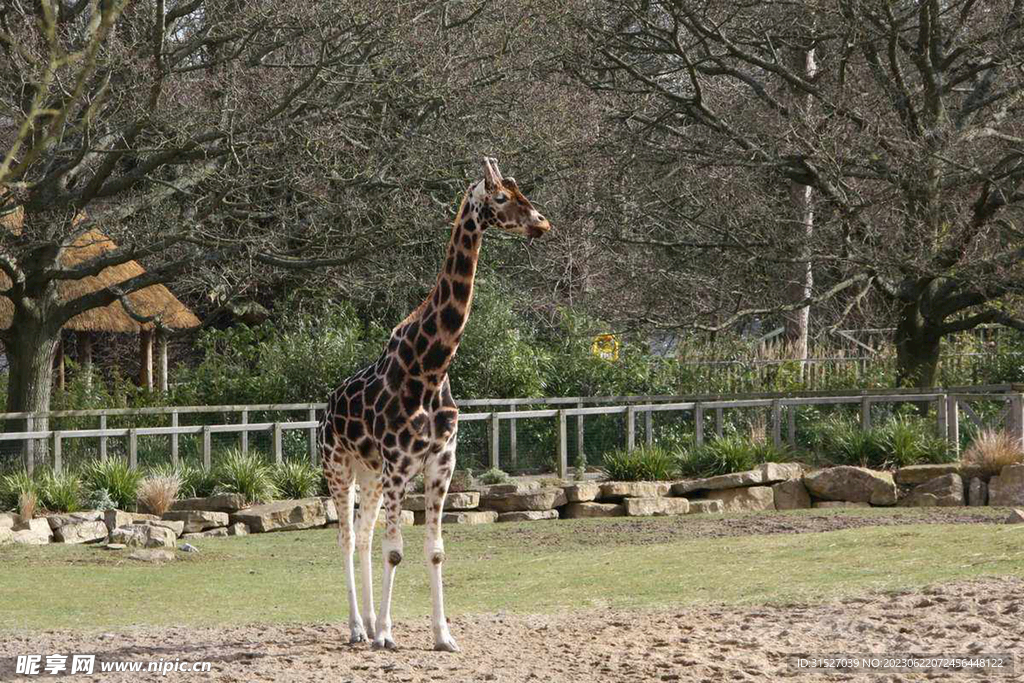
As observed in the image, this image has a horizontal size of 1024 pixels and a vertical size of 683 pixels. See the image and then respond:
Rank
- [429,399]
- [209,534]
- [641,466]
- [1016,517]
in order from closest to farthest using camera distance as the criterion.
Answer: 1. [429,399]
2. [1016,517]
3. [209,534]
4. [641,466]

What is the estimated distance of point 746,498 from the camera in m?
18.3

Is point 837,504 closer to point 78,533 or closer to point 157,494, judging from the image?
point 157,494

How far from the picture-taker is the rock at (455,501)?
1750 centimetres

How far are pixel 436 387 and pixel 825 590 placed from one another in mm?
3868

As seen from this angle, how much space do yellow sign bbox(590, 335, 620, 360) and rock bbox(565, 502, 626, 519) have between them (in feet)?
20.9

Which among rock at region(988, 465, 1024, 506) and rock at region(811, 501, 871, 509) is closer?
rock at region(988, 465, 1024, 506)

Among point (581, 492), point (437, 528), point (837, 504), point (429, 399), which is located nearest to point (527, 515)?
point (581, 492)

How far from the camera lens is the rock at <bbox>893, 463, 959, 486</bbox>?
706 inches

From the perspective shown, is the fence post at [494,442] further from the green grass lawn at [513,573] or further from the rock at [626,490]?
the green grass lawn at [513,573]

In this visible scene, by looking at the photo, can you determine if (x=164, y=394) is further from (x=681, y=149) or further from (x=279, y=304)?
(x=681, y=149)

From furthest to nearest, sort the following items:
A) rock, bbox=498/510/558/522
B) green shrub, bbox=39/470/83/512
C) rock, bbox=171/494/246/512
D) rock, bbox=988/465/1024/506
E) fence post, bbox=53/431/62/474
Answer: rock, bbox=498/510/558/522
fence post, bbox=53/431/62/474
rock, bbox=988/465/1024/506
rock, bbox=171/494/246/512
green shrub, bbox=39/470/83/512

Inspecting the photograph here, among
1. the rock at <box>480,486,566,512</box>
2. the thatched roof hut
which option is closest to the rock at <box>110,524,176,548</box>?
the rock at <box>480,486,566,512</box>

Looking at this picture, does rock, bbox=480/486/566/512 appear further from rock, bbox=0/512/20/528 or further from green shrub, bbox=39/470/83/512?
rock, bbox=0/512/20/528

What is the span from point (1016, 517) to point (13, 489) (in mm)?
11929
